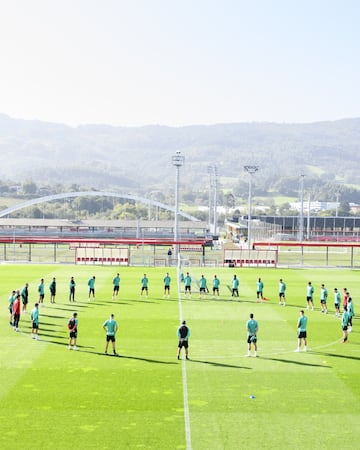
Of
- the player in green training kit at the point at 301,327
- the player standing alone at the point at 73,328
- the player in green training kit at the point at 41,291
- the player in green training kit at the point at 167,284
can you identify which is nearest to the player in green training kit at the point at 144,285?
the player in green training kit at the point at 167,284

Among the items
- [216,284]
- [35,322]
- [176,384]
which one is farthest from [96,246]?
[176,384]

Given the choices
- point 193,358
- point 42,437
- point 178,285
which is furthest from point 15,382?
point 178,285

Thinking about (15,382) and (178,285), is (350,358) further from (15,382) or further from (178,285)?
(178,285)

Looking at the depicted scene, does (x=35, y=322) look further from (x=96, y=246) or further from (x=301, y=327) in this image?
(x=96, y=246)

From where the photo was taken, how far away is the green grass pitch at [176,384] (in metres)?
16.1

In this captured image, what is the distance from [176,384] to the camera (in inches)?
797

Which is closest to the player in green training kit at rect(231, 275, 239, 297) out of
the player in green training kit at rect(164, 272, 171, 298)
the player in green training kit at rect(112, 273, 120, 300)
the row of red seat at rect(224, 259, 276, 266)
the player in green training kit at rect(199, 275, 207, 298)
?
the player in green training kit at rect(199, 275, 207, 298)

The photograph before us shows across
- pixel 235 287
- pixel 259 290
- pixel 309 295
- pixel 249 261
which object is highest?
pixel 309 295

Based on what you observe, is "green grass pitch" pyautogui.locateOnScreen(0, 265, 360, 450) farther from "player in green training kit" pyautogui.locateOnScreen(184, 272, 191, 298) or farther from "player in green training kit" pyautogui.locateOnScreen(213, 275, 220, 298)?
"player in green training kit" pyautogui.locateOnScreen(184, 272, 191, 298)

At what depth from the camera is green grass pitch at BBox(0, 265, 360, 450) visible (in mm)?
16062

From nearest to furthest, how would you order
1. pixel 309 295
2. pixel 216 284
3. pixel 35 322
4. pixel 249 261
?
pixel 35 322, pixel 309 295, pixel 216 284, pixel 249 261

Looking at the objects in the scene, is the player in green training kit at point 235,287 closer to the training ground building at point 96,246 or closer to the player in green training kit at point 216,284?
the player in green training kit at point 216,284

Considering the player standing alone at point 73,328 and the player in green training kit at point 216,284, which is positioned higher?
the player standing alone at point 73,328

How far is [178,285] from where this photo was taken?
152 ft
